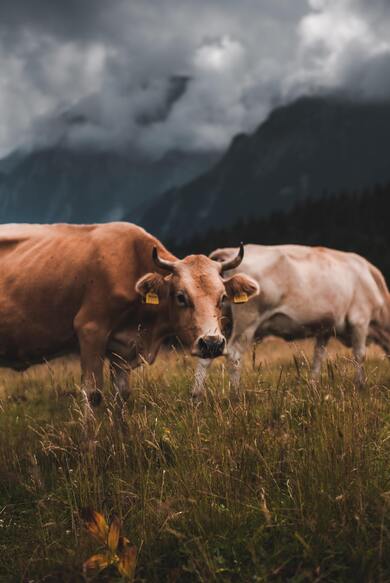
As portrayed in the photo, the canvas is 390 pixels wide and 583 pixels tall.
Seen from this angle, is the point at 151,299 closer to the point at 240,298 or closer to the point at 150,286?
the point at 150,286

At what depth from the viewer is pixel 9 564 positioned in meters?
3.63

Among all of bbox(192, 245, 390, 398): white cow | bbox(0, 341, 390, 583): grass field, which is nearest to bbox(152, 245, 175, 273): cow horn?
bbox(0, 341, 390, 583): grass field

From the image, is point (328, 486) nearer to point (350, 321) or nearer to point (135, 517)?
point (135, 517)

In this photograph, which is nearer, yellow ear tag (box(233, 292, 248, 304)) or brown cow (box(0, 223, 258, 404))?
brown cow (box(0, 223, 258, 404))

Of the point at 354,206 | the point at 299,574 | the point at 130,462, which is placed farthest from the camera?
the point at 354,206

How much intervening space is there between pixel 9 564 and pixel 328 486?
2038 mm

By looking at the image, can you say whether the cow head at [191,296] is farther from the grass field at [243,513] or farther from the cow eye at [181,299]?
the grass field at [243,513]

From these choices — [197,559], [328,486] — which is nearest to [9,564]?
[197,559]

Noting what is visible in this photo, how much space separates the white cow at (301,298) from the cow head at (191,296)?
370cm

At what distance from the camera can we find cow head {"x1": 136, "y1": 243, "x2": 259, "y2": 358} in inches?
231

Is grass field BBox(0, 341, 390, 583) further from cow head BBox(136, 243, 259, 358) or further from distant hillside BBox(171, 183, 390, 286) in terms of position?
distant hillside BBox(171, 183, 390, 286)

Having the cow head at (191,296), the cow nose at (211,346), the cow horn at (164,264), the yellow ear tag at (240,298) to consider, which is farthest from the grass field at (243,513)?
the yellow ear tag at (240,298)

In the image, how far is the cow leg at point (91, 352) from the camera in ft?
21.2

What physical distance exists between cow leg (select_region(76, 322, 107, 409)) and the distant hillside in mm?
72847
